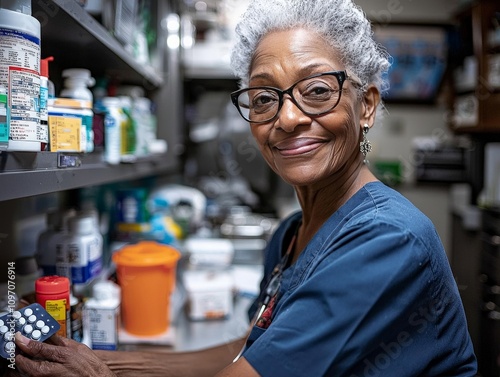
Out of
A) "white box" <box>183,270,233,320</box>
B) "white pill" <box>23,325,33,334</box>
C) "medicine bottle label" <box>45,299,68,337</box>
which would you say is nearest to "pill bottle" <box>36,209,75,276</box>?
"medicine bottle label" <box>45,299,68,337</box>

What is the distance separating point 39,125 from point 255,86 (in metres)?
0.48

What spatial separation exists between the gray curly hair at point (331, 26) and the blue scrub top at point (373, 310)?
0.37 meters

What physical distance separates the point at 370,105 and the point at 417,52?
304cm

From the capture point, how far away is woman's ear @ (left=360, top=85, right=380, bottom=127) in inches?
43.6

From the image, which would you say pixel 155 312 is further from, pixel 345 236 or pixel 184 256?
pixel 345 236

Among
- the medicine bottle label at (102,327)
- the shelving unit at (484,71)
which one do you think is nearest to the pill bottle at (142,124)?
the medicine bottle label at (102,327)

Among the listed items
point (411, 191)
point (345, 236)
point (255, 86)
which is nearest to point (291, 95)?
point (255, 86)

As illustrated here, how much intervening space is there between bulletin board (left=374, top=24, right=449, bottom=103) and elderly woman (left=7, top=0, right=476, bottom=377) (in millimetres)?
2911

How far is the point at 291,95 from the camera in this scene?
981 millimetres

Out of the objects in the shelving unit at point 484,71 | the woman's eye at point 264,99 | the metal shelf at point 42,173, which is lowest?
the metal shelf at point 42,173

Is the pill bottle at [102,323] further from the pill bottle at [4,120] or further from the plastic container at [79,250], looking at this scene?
the pill bottle at [4,120]

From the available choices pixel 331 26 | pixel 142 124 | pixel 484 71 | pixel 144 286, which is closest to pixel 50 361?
pixel 144 286

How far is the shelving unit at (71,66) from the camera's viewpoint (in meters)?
0.73

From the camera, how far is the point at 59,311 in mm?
966
